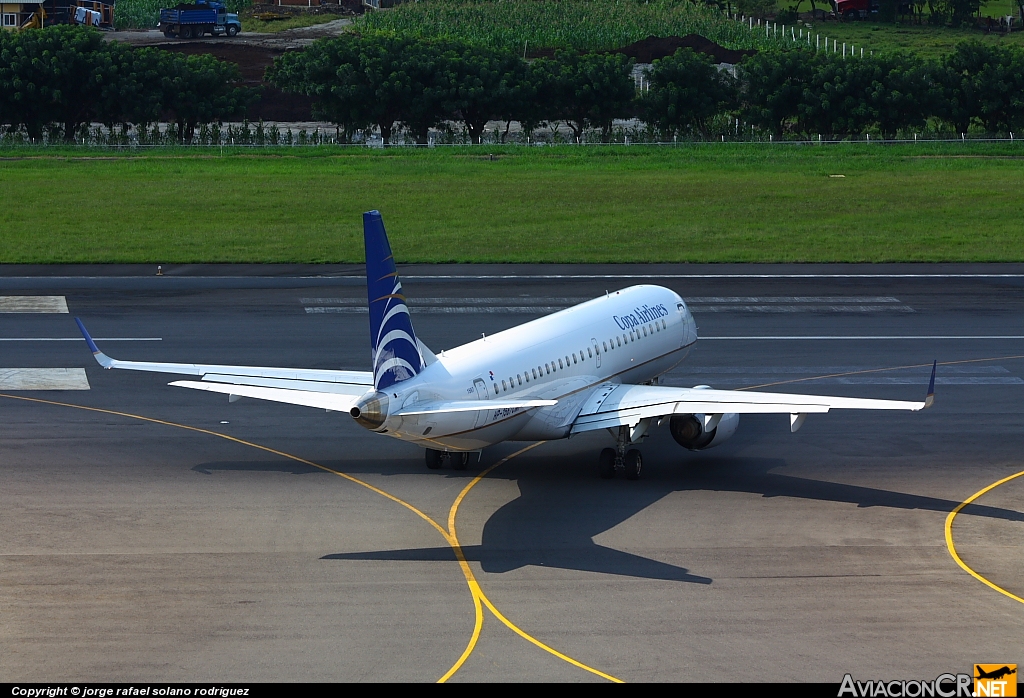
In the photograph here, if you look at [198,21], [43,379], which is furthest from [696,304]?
[198,21]

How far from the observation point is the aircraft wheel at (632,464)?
3706 centimetres

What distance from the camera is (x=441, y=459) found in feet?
124

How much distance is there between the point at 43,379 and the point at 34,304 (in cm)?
1470

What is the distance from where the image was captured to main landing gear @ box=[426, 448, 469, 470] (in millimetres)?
37656

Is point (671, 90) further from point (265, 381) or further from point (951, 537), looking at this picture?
point (951, 537)

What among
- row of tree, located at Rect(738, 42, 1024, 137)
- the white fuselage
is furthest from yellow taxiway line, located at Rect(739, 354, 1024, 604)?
row of tree, located at Rect(738, 42, 1024, 137)

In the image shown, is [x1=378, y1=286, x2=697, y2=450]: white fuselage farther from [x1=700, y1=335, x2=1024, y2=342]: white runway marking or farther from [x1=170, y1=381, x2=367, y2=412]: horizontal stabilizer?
[x1=700, y1=335, x2=1024, y2=342]: white runway marking

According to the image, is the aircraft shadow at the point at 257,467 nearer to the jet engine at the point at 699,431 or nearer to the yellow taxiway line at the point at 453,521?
the yellow taxiway line at the point at 453,521

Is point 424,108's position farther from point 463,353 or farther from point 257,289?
point 463,353

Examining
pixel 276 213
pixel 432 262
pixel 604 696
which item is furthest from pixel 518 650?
pixel 276 213

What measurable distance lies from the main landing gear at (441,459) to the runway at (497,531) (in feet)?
1.08

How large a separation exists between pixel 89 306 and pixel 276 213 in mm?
28212

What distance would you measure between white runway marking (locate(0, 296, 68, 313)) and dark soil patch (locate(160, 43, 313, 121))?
9117 centimetres

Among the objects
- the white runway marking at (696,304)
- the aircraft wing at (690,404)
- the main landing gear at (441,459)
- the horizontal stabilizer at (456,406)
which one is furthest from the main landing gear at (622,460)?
the white runway marking at (696,304)
